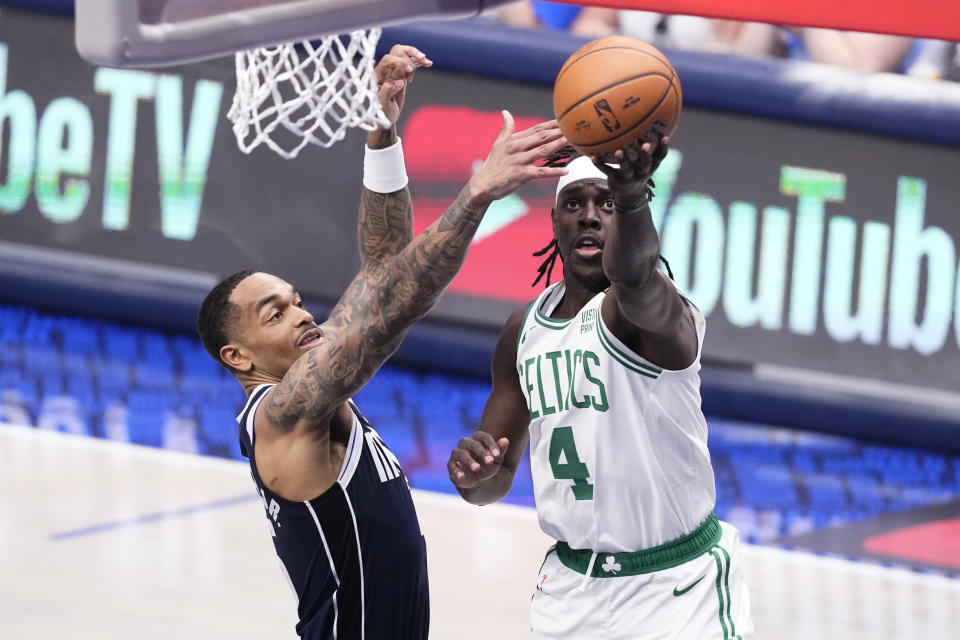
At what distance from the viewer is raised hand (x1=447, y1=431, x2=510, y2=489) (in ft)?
10.9

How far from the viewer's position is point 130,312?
28.9 ft

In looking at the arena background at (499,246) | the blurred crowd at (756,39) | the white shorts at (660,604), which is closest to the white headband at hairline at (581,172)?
the white shorts at (660,604)

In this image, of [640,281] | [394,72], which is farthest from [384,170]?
[640,281]

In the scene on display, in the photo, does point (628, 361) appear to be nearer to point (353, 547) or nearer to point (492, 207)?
point (353, 547)

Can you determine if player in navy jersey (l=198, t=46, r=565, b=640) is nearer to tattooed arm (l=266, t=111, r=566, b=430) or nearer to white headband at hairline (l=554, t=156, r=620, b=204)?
tattooed arm (l=266, t=111, r=566, b=430)

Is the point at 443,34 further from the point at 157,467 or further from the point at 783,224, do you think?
the point at 157,467

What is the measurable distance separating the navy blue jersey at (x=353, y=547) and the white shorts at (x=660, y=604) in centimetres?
38

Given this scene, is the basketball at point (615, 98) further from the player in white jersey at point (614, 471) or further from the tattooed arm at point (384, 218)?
the tattooed arm at point (384, 218)

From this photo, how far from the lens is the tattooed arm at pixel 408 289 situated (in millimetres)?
2867

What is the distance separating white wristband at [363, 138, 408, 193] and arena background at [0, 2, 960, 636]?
9.79ft

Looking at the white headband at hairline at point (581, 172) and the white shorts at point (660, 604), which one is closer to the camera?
the white shorts at point (660, 604)

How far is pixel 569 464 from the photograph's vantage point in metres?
3.34

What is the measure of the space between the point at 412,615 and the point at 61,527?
284 cm

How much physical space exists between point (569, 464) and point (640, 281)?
0.61 m
